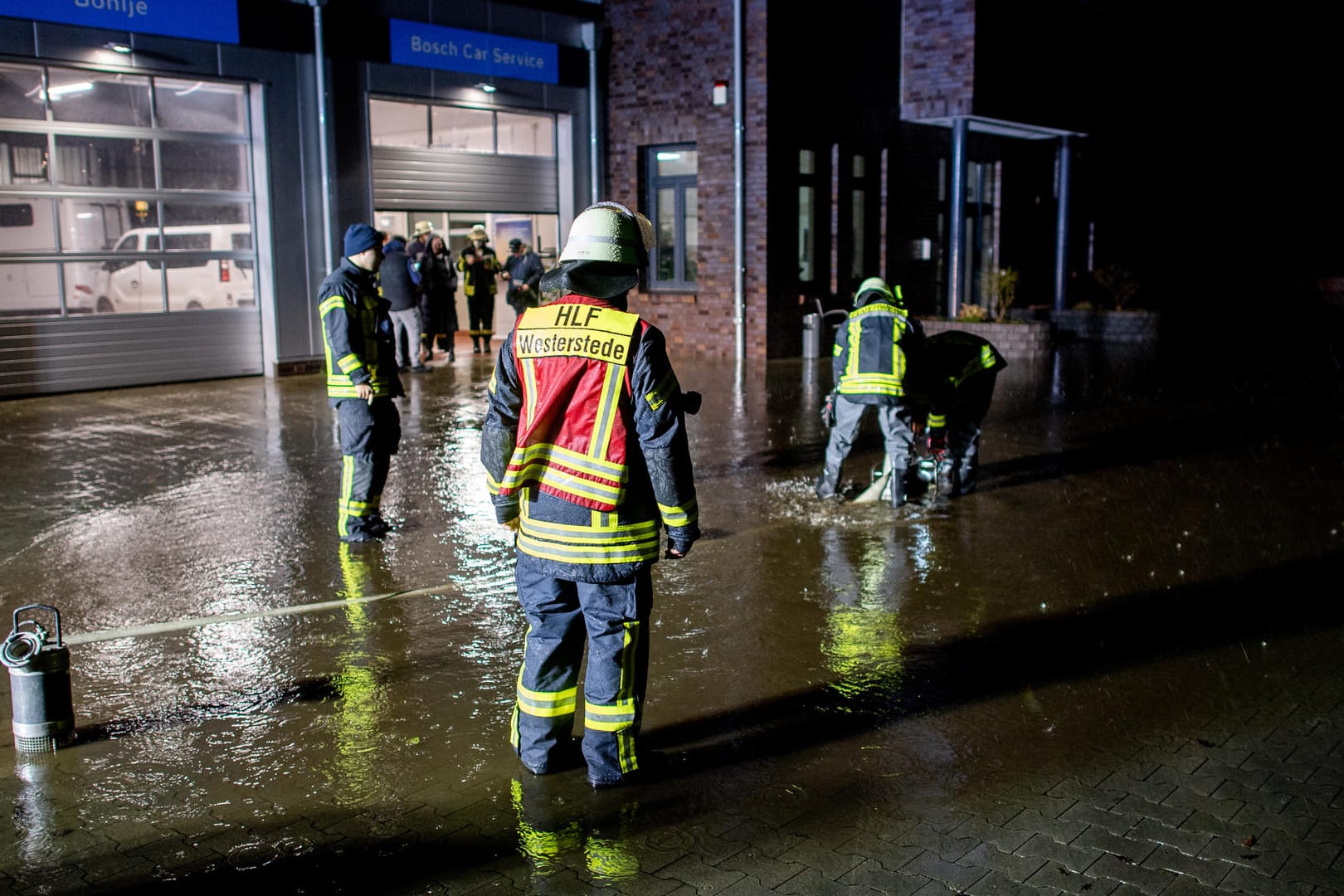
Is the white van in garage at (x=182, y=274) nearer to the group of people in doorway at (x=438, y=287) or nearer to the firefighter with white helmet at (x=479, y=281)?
the group of people in doorway at (x=438, y=287)

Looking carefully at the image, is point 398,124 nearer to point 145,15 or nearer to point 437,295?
point 437,295

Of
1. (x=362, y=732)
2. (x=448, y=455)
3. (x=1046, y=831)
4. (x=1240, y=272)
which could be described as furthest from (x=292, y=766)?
(x=1240, y=272)

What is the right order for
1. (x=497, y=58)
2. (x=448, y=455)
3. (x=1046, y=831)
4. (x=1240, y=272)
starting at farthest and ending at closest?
(x=1240, y=272)
(x=497, y=58)
(x=448, y=455)
(x=1046, y=831)

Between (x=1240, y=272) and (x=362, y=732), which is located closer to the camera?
(x=362, y=732)

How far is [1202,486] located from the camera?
9031 millimetres

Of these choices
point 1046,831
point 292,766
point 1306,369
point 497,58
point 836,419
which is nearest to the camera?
point 1046,831

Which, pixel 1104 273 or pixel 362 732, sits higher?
pixel 1104 273

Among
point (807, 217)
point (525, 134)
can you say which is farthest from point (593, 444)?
point (525, 134)

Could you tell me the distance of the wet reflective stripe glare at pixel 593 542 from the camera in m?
3.98

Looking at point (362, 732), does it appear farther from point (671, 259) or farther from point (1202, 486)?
point (671, 259)

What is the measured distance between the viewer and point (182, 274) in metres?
15.9

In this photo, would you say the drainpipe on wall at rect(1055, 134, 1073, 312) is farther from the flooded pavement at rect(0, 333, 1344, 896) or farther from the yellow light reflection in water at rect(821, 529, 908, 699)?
the yellow light reflection in water at rect(821, 529, 908, 699)

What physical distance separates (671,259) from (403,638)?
14528mm

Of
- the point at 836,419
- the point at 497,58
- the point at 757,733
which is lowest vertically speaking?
the point at 757,733
